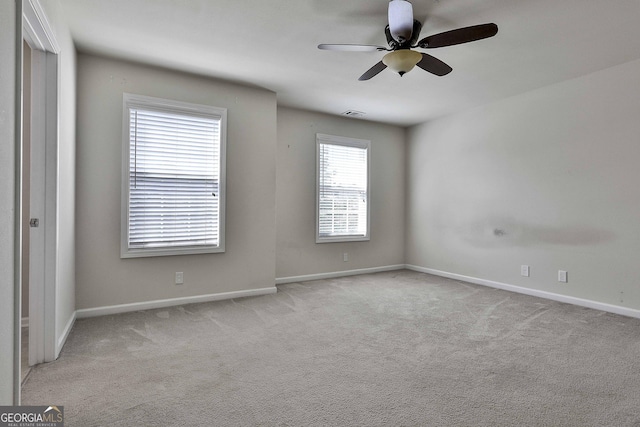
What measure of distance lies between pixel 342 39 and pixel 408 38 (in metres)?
0.76

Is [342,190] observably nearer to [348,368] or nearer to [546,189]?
[546,189]

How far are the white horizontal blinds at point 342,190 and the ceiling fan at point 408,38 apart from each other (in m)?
2.61

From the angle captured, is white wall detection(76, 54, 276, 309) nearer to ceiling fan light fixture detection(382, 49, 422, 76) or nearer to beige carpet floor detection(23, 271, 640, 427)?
beige carpet floor detection(23, 271, 640, 427)

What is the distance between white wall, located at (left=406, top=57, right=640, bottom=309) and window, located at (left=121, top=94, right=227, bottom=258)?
3.56 m

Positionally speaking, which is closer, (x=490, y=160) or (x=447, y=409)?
(x=447, y=409)

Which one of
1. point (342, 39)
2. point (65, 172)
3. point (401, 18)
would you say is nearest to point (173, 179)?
point (65, 172)

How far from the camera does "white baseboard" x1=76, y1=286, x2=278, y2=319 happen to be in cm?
338

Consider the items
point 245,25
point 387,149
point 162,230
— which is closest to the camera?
point 245,25

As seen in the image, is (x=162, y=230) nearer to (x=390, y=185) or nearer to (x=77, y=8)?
(x=77, y=8)

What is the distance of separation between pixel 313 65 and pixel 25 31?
7.71ft

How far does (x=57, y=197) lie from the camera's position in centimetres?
243

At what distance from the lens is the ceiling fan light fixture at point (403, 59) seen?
8.36 ft

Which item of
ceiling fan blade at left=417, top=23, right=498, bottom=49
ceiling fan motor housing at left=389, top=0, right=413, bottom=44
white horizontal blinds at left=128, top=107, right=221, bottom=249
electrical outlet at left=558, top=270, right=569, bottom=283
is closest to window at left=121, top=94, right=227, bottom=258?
white horizontal blinds at left=128, top=107, right=221, bottom=249

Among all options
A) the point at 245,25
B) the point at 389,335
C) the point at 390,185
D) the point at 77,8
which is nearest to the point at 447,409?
the point at 389,335
